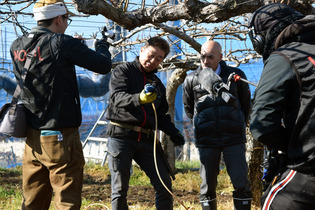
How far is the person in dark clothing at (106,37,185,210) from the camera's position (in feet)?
12.6

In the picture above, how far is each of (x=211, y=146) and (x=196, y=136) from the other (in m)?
0.23

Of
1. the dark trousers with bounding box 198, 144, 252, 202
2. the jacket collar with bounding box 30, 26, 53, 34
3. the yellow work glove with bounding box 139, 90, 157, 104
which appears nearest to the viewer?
the jacket collar with bounding box 30, 26, 53, 34

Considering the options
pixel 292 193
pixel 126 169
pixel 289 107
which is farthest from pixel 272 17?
pixel 126 169

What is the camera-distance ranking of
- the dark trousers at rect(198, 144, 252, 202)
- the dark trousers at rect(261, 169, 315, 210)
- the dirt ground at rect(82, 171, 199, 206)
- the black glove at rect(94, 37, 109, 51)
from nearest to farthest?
the dark trousers at rect(261, 169, 315, 210)
the black glove at rect(94, 37, 109, 51)
the dark trousers at rect(198, 144, 252, 202)
the dirt ground at rect(82, 171, 199, 206)

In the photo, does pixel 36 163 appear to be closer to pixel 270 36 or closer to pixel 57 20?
pixel 57 20

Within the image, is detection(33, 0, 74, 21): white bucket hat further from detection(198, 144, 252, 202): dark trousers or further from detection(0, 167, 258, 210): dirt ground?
detection(0, 167, 258, 210): dirt ground

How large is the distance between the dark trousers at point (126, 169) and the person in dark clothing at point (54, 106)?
2.32ft

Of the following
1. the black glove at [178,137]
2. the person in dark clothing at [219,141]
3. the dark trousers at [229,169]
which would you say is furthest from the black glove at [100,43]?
the dark trousers at [229,169]

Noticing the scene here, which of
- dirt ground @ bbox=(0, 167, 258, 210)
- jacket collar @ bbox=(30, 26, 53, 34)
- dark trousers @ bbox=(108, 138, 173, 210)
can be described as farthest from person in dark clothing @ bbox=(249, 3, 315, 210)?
dirt ground @ bbox=(0, 167, 258, 210)

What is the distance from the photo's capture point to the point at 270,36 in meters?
2.43

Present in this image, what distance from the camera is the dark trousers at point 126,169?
3.81m

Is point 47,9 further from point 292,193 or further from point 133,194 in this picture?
point 133,194

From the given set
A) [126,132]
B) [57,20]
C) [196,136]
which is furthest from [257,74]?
[57,20]

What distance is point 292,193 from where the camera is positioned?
221 centimetres
